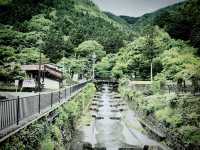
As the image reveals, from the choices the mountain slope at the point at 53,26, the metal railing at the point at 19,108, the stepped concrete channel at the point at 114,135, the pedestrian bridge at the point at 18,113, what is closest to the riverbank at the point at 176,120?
the stepped concrete channel at the point at 114,135

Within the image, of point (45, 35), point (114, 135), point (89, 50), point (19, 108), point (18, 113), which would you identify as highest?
point (45, 35)

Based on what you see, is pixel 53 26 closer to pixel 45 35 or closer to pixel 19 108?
pixel 45 35

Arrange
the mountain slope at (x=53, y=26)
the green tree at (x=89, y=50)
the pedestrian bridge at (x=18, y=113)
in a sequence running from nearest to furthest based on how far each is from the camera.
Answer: the pedestrian bridge at (x=18, y=113) → the mountain slope at (x=53, y=26) → the green tree at (x=89, y=50)

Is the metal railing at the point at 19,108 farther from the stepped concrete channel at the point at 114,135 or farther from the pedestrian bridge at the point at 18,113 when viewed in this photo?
the stepped concrete channel at the point at 114,135

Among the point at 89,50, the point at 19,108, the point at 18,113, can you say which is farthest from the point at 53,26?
the point at 18,113

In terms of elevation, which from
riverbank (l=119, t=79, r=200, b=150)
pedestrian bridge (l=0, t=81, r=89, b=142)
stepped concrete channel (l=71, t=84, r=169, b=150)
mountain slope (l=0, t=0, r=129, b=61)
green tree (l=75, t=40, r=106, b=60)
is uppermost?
mountain slope (l=0, t=0, r=129, b=61)

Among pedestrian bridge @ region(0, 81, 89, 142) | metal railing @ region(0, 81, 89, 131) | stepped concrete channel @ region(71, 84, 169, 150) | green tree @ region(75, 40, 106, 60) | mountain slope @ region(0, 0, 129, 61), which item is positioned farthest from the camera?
green tree @ region(75, 40, 106, 60)

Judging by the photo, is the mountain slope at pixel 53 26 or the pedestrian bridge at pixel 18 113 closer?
the pedestrian bridge at pixel 18 113

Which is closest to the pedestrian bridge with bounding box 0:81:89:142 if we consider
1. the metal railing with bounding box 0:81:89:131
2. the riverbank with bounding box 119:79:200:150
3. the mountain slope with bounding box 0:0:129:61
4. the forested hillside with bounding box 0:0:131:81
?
the metal railing with bounding box 0:81:89:131

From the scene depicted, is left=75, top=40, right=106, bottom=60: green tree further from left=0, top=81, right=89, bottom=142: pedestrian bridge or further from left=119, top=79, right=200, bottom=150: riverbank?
left=0, top=81, right=89, bottom=142: pedestrian bridge

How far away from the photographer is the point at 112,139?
22.6m

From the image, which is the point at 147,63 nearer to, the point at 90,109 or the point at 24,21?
the point at 90,109

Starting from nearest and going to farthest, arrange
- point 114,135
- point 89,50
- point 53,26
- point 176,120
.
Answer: point 176,120 < point 114,135 < point 89,50 < point 53,26

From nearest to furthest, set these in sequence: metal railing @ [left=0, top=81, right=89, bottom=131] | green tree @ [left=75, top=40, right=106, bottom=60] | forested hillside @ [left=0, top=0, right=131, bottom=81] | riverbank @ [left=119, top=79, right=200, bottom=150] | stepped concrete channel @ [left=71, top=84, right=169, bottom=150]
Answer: metal railing @ [left=0, top=81, right=89, bottom=131] → riverbank @ [left=119, top=79, right=200, bottom=150] → stepped concrete channel @ [left=71, top=84, right=169, bottom=150] → forested hillside @ [left=0, top=0, right=131, bottom=81] → green tree @ [left=75, top=40, right=106, bottom=60]
